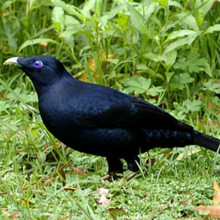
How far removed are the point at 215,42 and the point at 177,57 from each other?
422mm

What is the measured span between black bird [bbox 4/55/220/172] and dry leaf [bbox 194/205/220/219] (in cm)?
82

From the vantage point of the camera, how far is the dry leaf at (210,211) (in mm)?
3523

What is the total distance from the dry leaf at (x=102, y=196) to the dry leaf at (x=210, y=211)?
0.61 m

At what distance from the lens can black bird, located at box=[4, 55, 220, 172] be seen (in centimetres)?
402

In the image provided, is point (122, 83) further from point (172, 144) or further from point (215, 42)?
point (172, 144)

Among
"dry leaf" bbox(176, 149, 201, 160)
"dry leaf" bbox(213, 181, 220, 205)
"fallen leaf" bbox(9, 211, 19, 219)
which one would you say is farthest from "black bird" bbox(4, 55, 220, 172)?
"fallen leaf" bbox(9, 211, 19, 219)

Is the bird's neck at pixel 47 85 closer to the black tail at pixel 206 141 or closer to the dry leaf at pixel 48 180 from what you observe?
the dry leaf at pixel 48 180

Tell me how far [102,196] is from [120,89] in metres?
2.01

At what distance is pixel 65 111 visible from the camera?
3994 millimetres

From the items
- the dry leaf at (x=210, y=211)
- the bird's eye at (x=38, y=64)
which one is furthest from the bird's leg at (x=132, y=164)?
the bird's eye at (x=38, y=64)

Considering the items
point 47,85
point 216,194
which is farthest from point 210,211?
point 47,85

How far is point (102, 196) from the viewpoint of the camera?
3.85 meters

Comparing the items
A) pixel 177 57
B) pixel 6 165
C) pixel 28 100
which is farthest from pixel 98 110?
pixel 177 57

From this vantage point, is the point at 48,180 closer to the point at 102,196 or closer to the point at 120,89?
the point at 102,196
